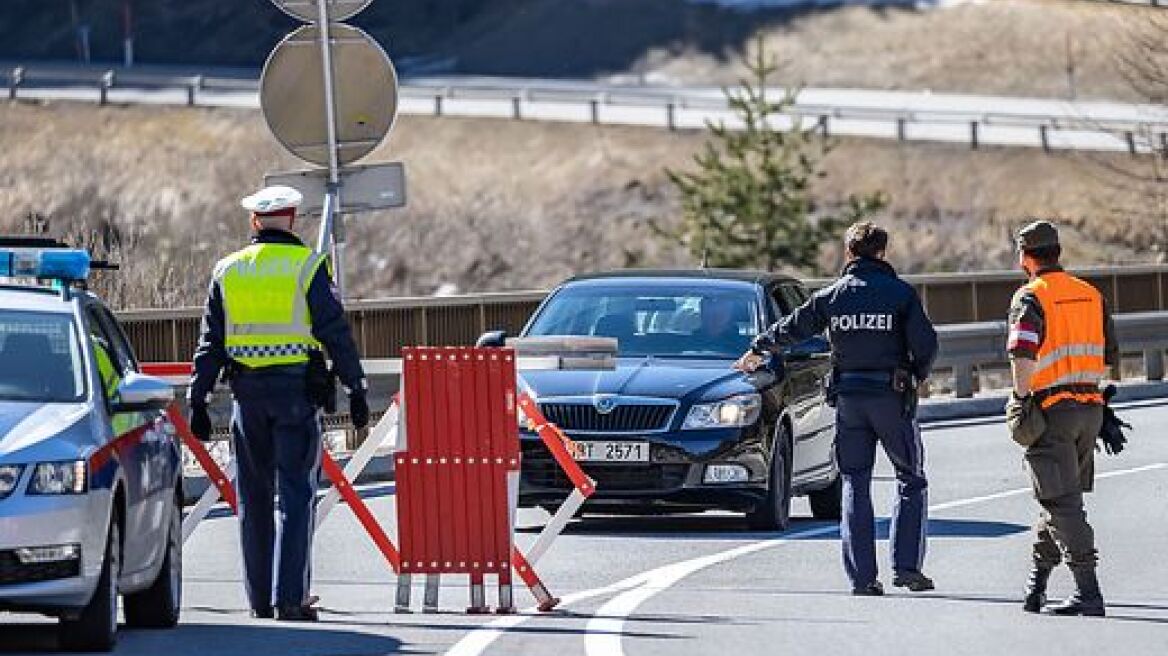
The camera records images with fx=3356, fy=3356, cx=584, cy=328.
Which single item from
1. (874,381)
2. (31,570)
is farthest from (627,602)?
(31,570)

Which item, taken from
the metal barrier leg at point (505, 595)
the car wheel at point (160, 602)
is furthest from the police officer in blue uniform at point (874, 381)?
the car wheel at point (160, 602)

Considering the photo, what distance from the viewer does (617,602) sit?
47.3ft

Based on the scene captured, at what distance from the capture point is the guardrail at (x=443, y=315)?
2356 cm

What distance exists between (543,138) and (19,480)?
6578cm

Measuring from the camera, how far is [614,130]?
251ft

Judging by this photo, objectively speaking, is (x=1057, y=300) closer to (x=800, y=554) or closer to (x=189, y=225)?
(x=800, y=554)

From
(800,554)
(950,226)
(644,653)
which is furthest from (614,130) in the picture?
(644,653)

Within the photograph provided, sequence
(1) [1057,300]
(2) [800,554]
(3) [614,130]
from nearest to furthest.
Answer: (1) [1057,300] < (2) [800,554] < (3) [614,130]

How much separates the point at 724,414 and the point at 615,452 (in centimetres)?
65

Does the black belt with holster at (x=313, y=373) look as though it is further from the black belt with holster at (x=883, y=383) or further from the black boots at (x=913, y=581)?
the black boots at (x=913, y=581)

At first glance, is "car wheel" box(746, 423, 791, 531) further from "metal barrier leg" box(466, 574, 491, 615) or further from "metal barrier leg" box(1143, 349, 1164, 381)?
"metal barrier leg" box(1143, 349, 1164, 381)

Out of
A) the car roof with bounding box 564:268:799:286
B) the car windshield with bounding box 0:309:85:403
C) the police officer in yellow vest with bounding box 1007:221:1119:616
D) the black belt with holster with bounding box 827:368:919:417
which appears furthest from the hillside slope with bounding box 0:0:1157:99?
the car windshield with bounding box 0:309:85:403

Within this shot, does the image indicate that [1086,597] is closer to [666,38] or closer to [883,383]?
[883,383]

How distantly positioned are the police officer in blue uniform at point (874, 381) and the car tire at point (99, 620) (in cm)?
400
